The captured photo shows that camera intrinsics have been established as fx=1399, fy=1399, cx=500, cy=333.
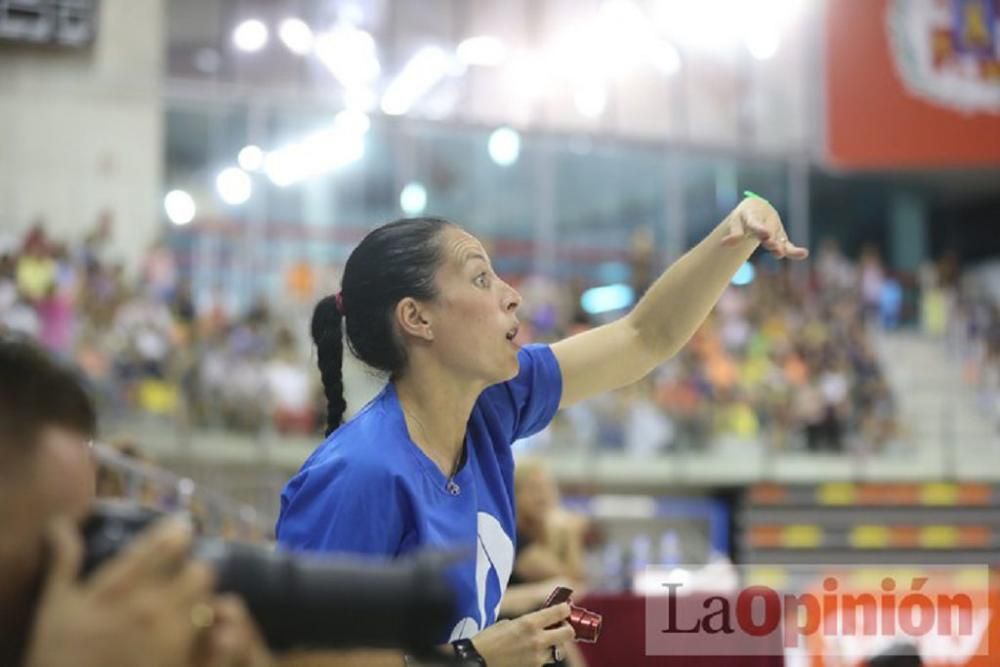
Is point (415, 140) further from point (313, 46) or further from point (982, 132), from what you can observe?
point (982, 132)

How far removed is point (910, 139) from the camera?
65.7 ft

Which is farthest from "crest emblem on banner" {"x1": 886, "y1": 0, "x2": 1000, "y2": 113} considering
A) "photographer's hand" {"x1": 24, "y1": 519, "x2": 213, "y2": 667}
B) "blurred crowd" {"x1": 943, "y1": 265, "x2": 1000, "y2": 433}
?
"photographer's hand" {"x1": 24, "y1": 519, "x2": 213, "y2": 667}

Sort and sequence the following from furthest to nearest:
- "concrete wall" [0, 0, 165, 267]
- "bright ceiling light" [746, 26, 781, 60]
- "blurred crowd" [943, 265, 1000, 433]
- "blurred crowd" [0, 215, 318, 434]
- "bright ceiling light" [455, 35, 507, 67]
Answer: "bright ceiling light" [746, 26, 781, 60] → "bright ceiling light" [455, 35, 507, 67] → "blurred crowd" [943, 265, 1000, 433] → "concrete wall" [0, 0, 165, 267] → "blurred crowd" [0, 215, 318, 434]

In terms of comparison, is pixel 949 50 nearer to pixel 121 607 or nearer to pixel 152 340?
pixel 152 340

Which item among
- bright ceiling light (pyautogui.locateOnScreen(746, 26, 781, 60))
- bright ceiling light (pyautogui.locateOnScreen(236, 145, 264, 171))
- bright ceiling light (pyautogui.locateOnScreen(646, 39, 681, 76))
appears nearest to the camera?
bright ceiling light (pyautogui.locateOnScreen(236, 145, 264, 171))

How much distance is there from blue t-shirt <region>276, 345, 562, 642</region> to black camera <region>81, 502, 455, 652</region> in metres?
0.85

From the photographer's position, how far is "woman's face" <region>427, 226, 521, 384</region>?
2477 millimetres

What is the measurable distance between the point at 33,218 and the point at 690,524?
25.8 ft

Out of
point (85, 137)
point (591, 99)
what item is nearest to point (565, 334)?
point (85, 137)

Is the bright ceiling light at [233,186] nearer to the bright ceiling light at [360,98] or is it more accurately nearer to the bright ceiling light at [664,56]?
the bright ceiling light at [360,98]

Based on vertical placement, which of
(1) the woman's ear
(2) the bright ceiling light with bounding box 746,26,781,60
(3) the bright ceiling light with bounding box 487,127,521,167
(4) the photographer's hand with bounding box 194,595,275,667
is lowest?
(4) the photographer's hand with bounding box 194,595,275,667

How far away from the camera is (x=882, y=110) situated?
20031mm

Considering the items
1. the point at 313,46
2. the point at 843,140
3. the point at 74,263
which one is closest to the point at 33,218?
the point at 74,263

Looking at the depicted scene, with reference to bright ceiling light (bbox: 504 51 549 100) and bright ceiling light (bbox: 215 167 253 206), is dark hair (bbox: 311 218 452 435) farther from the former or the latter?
bright ceiling light (bbox: 504 51 549 100)
